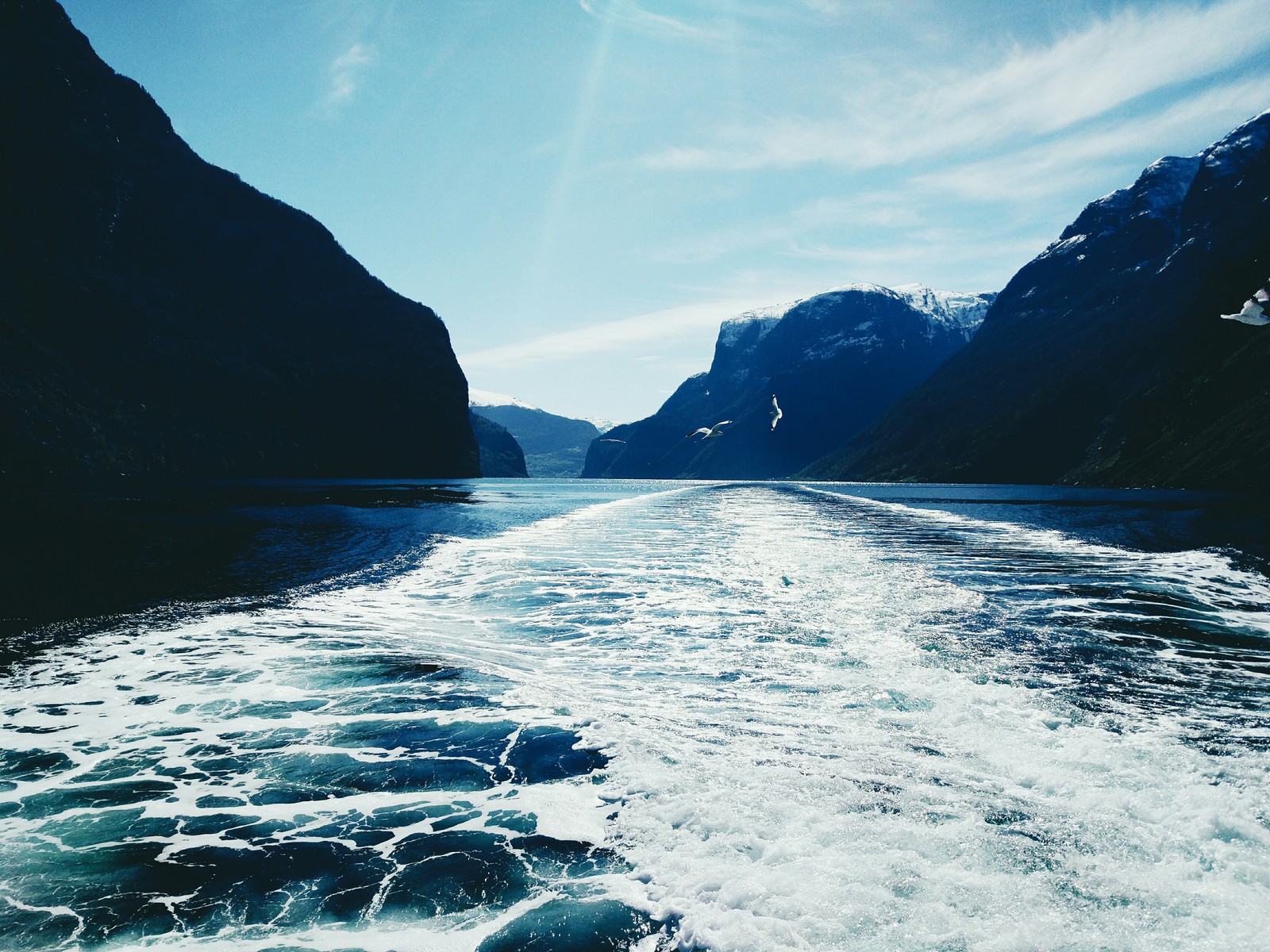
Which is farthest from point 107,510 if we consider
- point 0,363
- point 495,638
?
point 0,363

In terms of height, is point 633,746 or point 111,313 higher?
point 111,313

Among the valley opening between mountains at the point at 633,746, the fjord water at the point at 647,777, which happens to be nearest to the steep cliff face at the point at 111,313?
the valley opening between mountains at the point at 633,746

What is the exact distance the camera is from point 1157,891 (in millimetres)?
6883

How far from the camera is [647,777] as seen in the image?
9867 mm

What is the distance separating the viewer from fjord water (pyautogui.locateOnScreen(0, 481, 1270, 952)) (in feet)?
22.0

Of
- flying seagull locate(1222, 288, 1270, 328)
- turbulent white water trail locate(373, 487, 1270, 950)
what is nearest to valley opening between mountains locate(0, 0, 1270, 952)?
turbulent white water trail locate(373, 487, 1270, 950)

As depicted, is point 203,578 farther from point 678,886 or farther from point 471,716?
point 678,886

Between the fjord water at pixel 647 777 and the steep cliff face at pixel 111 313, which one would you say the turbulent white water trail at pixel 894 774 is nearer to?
the fjord water at pixel 647 777

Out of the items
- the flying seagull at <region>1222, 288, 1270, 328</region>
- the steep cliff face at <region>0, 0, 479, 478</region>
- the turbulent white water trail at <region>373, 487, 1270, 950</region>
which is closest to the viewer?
the turbulent white water trail at <region>373, 487, 1270, 950</region>

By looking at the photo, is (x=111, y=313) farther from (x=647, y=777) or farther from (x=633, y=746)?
(x=647, y=777)

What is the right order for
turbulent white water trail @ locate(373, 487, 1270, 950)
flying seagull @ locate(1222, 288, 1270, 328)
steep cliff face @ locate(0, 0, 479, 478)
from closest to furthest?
1. turbulent white water trail @ locate(373, 487, 1270, 950)
2. flying seagull @ locate(1222, 288, 1270, 328)
3. steep cliff face @ locate(0, 0, 479, 478)

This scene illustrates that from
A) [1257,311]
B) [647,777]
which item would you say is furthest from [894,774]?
[1257,311]

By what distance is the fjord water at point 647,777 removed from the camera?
6.71 metres

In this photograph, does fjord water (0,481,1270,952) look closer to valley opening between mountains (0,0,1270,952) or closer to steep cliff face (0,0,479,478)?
valley opening between mountains (0,0,1270,952)
